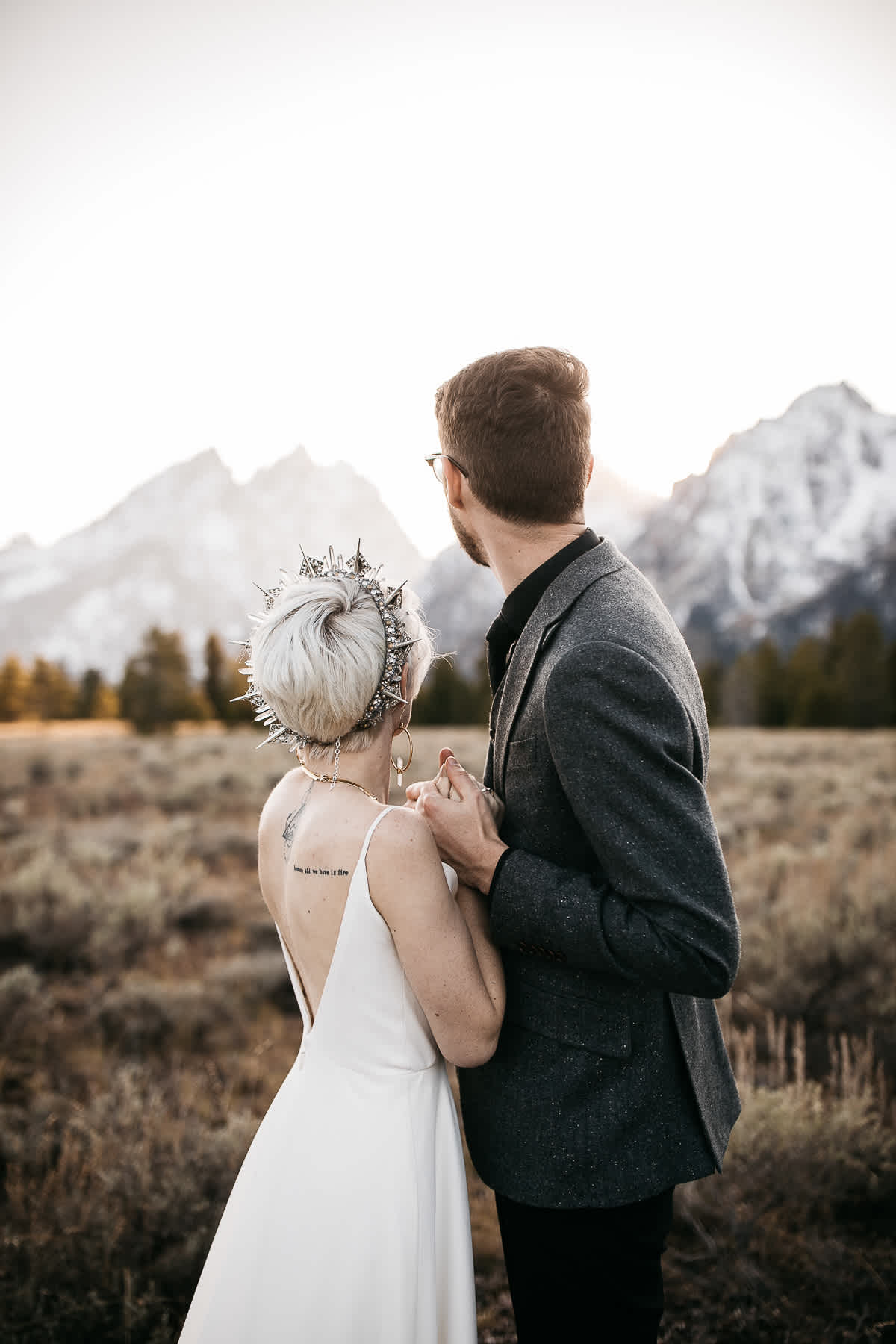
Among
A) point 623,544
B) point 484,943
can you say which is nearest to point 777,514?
point 623,544

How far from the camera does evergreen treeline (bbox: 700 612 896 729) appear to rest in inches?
1358

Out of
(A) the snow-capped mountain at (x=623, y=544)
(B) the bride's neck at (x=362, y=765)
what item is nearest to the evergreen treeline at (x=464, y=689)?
(B) the bride's neck at (x=362, y=765)

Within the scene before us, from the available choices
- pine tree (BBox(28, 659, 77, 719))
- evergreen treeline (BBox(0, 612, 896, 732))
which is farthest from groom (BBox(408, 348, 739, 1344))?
pine tree (BBox(28, 659, 77, 719))

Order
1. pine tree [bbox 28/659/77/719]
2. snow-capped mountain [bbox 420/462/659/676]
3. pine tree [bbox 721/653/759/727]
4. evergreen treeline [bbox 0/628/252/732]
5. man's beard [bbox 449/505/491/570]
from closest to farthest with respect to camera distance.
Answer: man's beard [bbox 449/505/491/570], evergreen treeline [bbox 0/628/252/732], pine tree [bbox 721/653/759/727], pine tree [bbox 28/659/77/719], snow-capped mountain [bbox 420/462/659/676]

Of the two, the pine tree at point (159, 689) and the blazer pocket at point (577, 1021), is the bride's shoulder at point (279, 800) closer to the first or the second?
the blazer pocket at point (577, 1021)

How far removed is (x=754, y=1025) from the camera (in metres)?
5.66

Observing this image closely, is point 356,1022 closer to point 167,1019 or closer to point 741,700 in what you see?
point 167,1019

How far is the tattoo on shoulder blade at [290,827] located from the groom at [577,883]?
361 mm

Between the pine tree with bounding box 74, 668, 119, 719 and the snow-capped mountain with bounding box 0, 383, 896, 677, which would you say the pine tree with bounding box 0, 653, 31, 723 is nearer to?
the pine tree with bounding box 74, 668, 119, 719

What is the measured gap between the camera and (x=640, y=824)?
4.97ft

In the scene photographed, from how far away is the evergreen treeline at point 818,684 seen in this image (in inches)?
1358

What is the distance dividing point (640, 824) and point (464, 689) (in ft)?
131

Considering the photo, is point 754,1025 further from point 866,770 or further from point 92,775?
point 92,775

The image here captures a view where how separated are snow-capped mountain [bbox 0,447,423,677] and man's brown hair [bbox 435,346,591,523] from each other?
105195 millimetres
